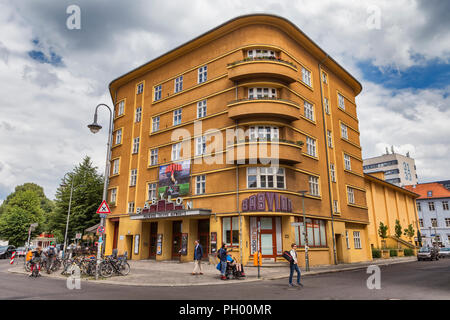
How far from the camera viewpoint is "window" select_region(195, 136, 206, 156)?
1107 inches

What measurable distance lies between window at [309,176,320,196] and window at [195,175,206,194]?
906cm

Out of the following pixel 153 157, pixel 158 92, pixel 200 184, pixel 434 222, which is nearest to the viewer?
pixel 200 184

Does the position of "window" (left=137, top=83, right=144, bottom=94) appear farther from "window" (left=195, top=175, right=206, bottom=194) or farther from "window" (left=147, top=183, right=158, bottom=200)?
"window" (left=195, top=175, right=206, bottom=194)

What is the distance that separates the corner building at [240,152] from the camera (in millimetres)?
24531

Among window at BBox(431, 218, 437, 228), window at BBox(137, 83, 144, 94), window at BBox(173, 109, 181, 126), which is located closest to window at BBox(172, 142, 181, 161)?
window at BBox(173, 109, 181, 126)

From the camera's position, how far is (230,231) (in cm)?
2477

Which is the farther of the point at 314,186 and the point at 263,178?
the point at 314,186

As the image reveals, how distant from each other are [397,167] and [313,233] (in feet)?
295

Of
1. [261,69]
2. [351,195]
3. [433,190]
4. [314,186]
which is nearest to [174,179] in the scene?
[261,69]

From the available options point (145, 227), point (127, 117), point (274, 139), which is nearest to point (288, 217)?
point (274, 139)

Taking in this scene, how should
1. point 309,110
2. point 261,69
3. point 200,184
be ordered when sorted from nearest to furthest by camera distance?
1. point 261,69
2. point 200,184
3. point 309,110

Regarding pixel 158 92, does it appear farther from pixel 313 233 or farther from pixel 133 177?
pixel 313 233

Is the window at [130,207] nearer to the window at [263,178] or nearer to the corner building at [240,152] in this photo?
the corner building at [240,152]
